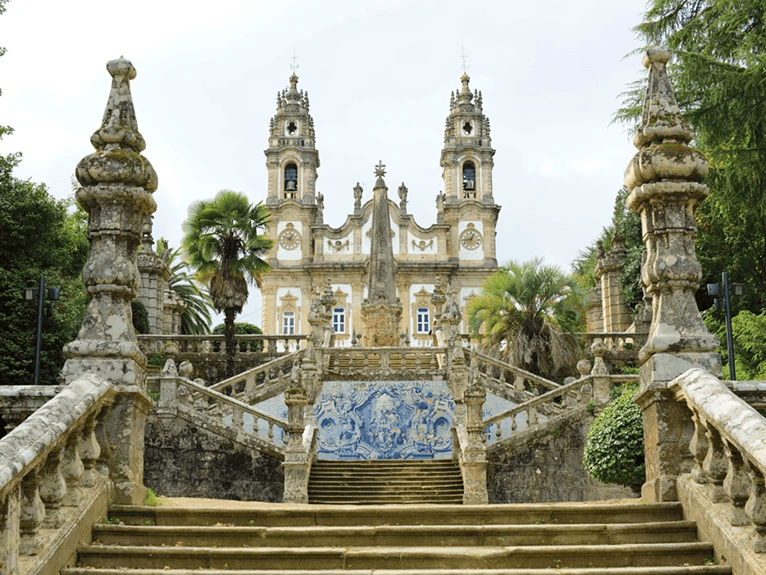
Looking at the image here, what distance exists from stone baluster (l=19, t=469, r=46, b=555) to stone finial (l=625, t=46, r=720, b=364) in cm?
533

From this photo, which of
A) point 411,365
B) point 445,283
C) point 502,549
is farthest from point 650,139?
point 445,283

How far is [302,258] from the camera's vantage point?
5903 centimetres

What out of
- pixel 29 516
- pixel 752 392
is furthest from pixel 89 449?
pixel 752 392

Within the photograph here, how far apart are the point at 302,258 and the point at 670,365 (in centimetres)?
5176

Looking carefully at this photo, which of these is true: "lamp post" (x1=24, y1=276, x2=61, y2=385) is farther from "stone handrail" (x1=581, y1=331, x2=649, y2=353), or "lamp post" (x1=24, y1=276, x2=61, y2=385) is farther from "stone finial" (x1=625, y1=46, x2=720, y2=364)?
"stone handrail" (x1=581, y1=331, x2=649, y2=353)

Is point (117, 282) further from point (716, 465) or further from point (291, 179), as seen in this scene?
point (291, 179)

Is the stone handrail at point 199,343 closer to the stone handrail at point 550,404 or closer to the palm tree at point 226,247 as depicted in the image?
the palm tree at point 226,247

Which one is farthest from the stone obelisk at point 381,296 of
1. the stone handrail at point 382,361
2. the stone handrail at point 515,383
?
the stone handrail at point 515,383

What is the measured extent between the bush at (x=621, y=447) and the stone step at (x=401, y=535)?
4828 millimetres

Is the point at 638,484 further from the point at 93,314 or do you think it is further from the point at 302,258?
the point at 302,258

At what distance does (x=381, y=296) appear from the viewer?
117 feet

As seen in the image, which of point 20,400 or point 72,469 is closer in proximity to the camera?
point 72,469

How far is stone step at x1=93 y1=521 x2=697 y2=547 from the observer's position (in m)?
7.07

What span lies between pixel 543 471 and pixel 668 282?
12016 mm
